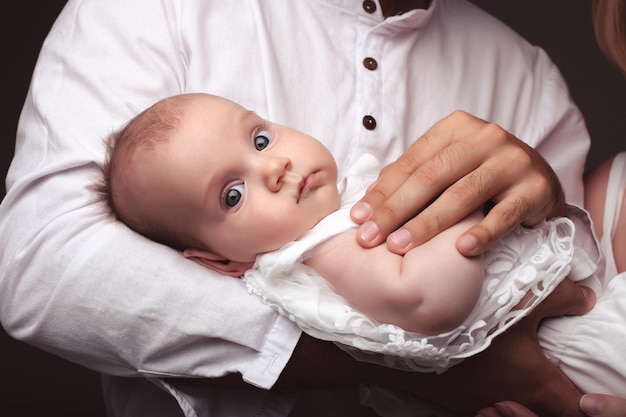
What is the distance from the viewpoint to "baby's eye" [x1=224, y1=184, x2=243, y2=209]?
5.41 ft

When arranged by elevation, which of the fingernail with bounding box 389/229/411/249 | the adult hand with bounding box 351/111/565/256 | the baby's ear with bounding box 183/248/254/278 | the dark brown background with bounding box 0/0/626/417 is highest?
the adult hand with bounding box 351/111/565/256

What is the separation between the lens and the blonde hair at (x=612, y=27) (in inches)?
87.2

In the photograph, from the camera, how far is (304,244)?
1.61 meters

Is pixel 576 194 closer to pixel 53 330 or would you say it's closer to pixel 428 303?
pixel 428 303

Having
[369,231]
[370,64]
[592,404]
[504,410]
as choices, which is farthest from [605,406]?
[370,64]

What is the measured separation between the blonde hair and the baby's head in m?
0.92

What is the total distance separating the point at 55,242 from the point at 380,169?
0.68 metres

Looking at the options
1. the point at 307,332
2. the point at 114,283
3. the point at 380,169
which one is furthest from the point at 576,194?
the point at 114,283

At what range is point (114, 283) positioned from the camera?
1655 millimetres

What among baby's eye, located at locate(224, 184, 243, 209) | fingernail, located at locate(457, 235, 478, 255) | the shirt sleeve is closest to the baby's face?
baby's eye, located at locate(224, 184, 243, 209)

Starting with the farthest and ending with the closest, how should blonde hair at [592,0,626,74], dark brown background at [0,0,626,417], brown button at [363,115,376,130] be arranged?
dark brown background at [0,0,626,417]
blonde hair at [592,0,626,74]
brown button at [363,115,376,130]

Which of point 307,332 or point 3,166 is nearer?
point 307,332

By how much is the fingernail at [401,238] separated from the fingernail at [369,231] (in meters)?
0.03

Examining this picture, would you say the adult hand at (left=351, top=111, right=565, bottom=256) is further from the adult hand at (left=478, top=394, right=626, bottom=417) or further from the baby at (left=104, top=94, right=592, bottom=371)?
the adult hand at (left=478, top=394, right=626, bottom=417)
